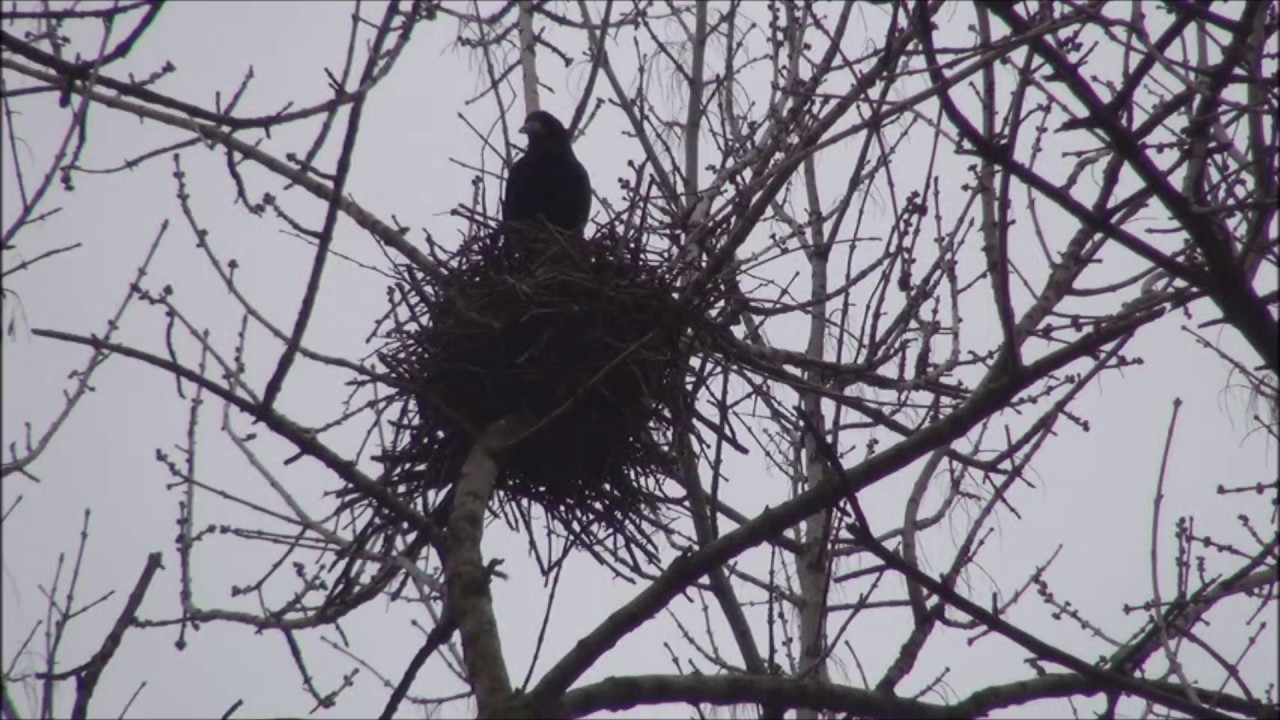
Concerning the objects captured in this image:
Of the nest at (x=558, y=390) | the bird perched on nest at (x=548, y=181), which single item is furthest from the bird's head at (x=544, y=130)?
the nest at (x=558, y=390)

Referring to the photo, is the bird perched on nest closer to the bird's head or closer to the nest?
the bird's head

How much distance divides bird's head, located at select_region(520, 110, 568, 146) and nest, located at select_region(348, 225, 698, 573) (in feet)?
5.40

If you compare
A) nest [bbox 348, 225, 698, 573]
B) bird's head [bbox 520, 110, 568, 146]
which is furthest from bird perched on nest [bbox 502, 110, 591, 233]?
nest [bbox 348, 225, 698, 573]

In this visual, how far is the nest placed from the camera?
3.59m

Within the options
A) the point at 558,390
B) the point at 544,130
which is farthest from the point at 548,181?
the point at 558,390

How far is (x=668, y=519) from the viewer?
3887 mm

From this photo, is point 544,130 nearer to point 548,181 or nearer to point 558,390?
point 548,181

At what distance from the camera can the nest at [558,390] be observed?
11.8 feet

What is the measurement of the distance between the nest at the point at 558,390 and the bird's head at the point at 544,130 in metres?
1.65

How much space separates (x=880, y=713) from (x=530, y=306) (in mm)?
1904

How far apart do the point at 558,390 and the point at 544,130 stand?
2.24m

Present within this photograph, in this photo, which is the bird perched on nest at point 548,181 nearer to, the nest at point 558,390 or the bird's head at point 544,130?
the bird's head at point 544,130

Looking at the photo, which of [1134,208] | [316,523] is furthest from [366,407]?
[1134,208]

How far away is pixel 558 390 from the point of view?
3564mm
